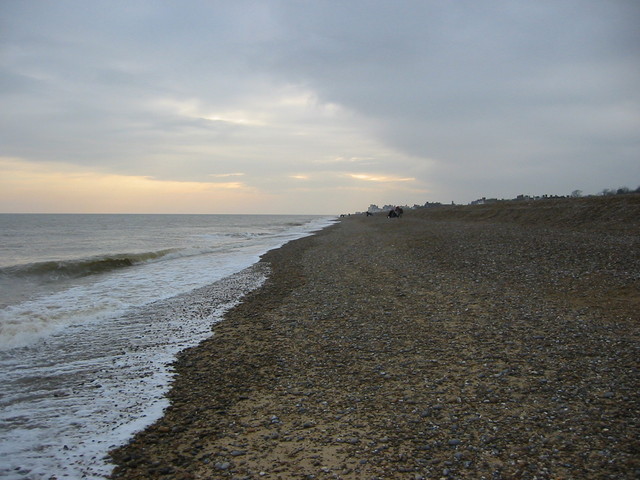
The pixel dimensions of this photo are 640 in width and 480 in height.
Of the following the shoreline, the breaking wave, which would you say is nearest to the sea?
the shoreline

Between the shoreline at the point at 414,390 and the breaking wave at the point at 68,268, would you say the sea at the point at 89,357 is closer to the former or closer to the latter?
Result: the shoreline at the point at 414,390

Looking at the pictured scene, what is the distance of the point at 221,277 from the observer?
17.1 m

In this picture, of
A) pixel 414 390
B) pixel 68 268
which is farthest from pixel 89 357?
pixel 68 268

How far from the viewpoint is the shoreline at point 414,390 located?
388 cm

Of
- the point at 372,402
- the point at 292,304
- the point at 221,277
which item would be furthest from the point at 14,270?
the point at 372,402

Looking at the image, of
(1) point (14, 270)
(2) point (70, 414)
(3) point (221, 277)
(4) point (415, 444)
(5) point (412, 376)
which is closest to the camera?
(4) point (415, 444)

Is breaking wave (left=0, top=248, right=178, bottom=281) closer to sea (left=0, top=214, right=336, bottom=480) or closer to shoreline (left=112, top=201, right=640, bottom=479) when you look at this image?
sea (left=0, top=214, right=336, bottom=480)

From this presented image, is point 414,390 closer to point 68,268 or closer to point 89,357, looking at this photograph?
point 89,357

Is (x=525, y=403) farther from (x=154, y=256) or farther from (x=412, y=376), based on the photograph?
(x=154, y=256)

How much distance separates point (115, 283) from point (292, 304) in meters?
9.20

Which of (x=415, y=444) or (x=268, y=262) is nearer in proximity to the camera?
(x=415, y=444)

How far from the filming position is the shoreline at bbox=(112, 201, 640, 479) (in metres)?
3.88

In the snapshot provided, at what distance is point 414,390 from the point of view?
17.5 ft

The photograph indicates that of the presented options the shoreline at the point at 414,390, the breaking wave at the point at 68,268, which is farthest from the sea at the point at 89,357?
the breaking wave at the point at 68,268
